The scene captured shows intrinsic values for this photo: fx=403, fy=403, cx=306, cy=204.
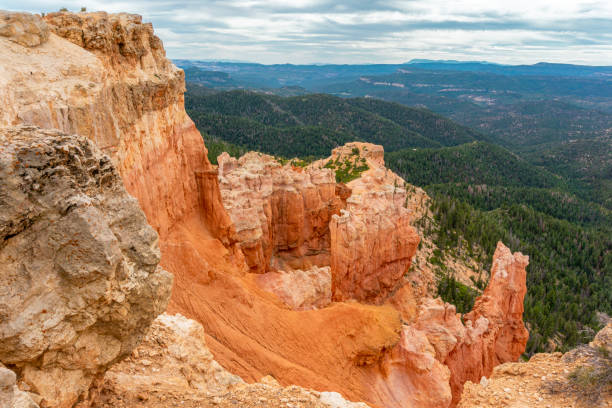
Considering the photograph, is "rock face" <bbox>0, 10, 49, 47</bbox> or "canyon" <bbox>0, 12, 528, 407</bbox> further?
"rock face" <bbox>0, 10, 49, 47</bbox>

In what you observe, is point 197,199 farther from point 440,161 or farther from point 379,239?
point 440,161

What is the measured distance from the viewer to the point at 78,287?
4980 millimetres

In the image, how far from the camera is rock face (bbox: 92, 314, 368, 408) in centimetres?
643

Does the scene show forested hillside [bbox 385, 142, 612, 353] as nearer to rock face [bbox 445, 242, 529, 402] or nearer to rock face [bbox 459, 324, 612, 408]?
rock face [bbox 445, 242, 529, 402]

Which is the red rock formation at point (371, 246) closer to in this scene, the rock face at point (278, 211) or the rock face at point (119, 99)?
the rock face at point (278, 211)

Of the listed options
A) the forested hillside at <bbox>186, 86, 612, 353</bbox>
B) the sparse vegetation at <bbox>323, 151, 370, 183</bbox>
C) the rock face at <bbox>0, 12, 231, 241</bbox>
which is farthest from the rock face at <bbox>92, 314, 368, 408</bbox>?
the sparse vegetation at <bbox>323, 151, 370, 183</bbox>

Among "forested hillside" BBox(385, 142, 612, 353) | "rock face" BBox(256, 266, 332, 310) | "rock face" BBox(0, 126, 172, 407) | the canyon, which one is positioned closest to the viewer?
"rock face" BBox(0, 126, 172, 407)

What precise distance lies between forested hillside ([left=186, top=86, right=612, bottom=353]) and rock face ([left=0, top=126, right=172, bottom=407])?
53.3 feet

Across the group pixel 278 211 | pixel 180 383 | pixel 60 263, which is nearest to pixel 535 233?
pixel 278 211

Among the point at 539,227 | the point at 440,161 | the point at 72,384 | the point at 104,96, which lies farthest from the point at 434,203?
the point at 440,161

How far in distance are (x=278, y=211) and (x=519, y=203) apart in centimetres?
8550

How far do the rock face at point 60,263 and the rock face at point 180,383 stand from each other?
1.10m

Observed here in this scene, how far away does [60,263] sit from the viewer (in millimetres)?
4844

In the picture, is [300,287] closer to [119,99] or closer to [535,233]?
[119,99]
